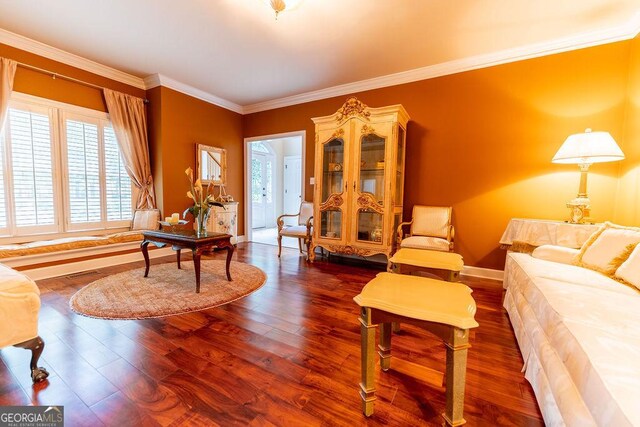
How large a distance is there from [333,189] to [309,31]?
1877 millimetres

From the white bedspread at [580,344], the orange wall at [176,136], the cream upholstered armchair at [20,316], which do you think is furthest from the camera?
the orange wall at [176,136]

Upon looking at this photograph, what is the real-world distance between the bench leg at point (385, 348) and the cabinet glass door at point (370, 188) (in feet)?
6.29

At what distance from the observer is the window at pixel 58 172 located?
307cm

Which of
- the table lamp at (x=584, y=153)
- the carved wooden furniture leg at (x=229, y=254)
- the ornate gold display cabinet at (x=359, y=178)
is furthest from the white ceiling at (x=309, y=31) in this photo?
the carved wooden furniture leg at (x=229, y=254)

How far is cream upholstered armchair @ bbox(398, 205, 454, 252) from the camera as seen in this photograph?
315 cm

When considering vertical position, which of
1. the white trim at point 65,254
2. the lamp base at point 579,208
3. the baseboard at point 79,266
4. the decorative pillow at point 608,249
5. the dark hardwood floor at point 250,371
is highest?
the lamp base at point 579,208

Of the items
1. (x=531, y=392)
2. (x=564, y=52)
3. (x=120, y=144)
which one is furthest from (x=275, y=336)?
(x=564, y=52)

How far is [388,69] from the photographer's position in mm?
3553

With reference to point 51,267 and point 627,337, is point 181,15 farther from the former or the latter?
point 627,337

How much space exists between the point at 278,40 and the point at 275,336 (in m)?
2.96

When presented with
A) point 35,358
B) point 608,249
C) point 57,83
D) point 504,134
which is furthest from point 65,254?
point 504,134

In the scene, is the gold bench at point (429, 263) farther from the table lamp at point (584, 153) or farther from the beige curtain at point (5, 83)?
the beige curtain at point (5, 83)

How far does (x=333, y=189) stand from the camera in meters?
3.79

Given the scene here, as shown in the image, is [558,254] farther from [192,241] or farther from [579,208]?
[192,241]
